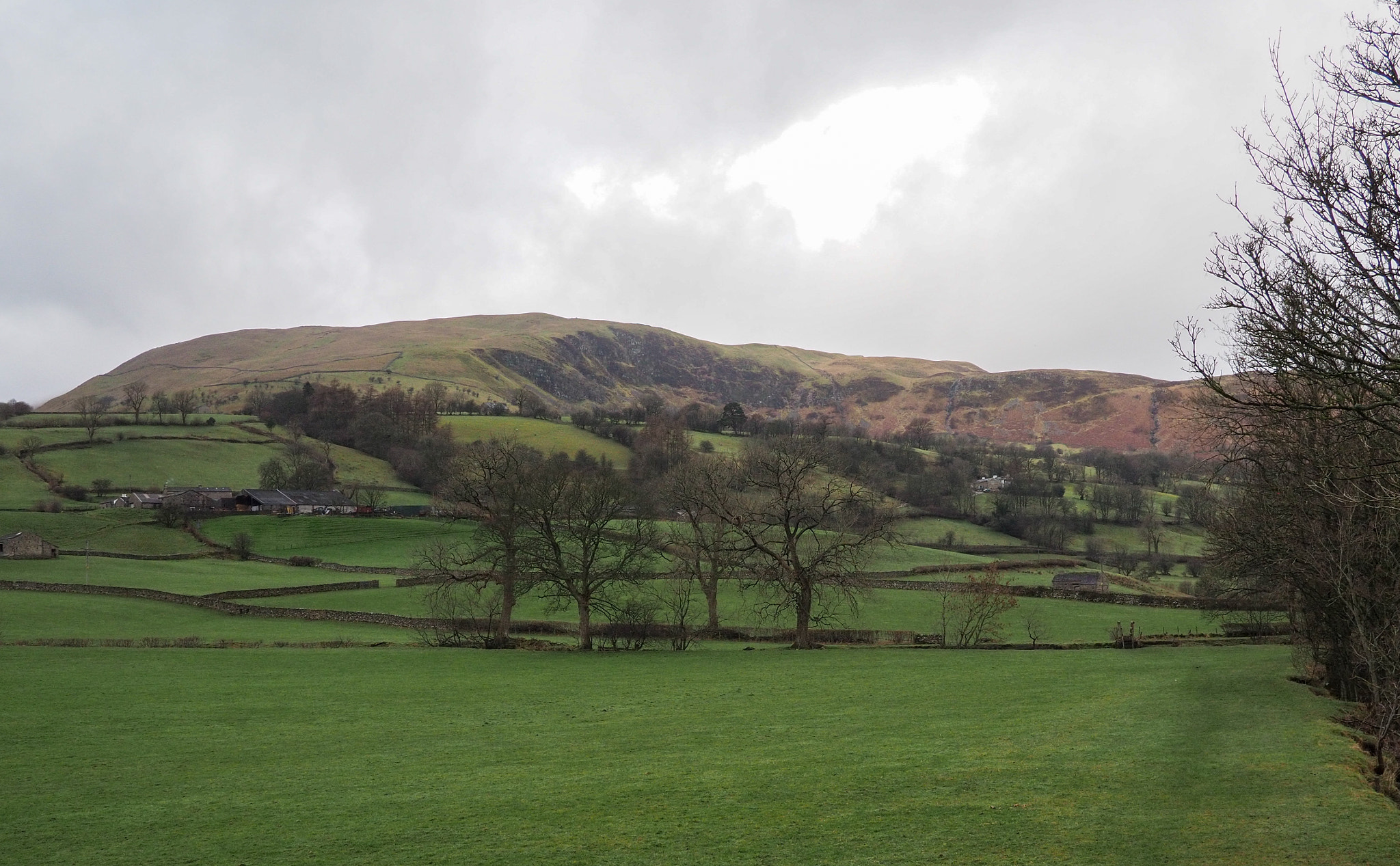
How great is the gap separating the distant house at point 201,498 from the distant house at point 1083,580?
94060 mm

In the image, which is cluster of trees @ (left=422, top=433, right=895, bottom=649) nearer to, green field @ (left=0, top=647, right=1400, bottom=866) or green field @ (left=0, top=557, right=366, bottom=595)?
green field @ (left=0, top=647, right=1400, bottom=866)

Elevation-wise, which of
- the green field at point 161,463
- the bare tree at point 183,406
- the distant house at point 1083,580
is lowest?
the distant house at point 1083,580

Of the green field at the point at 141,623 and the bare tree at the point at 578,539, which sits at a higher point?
the bare tree at the point at 578,539

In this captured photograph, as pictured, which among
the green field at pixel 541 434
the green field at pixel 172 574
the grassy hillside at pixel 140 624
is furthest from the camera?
the green field at pixel 541 434

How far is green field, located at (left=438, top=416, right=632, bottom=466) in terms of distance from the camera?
140500 millimetres

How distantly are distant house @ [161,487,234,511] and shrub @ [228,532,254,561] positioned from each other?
15185 millimetres

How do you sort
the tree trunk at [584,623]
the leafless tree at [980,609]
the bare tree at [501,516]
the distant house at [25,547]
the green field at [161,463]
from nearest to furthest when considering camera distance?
the tree trunk at [584,623] → the bare tree at [501,516] → the leafless tree at [980,609] → the distant house at [25,547] → the green field at [161,463]

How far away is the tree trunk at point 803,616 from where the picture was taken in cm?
4419

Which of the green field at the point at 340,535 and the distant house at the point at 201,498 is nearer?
the green field at the point at 340,535

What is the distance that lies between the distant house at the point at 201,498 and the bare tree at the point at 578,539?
2848 inches

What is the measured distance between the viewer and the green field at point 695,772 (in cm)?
1348

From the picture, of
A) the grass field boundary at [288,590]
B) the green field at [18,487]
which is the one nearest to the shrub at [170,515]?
the green field at [18,487]

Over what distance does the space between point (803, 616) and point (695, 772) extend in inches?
1095

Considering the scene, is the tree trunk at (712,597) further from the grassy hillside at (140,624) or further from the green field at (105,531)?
the green field at (105,531)
